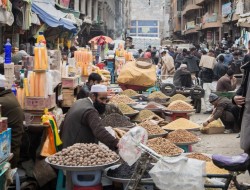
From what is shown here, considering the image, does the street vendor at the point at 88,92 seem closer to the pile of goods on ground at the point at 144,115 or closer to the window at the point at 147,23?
the pile of goods on ground at the point at 144,115

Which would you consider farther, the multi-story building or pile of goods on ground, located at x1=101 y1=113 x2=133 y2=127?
the multi-story building

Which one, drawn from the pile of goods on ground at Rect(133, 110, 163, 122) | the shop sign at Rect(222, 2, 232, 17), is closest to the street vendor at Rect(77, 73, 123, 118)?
→ the pile of goods on ground at Rect(133, 110, 163, 122)

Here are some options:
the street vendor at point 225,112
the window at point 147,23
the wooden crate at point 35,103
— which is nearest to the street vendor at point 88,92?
the wooden crate at point 35,103

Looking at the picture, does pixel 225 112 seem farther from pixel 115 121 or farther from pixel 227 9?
pixel 227 9

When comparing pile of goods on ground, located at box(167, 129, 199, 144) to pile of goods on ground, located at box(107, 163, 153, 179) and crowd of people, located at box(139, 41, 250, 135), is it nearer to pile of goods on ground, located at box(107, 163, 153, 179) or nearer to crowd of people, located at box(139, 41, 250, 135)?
crowd of people, located at box(139, 41, 250, 135)

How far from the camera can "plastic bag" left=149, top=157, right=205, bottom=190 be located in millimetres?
4078

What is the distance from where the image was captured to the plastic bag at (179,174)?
4.08m

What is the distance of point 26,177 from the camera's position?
620 centimetres

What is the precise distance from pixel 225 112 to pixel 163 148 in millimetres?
4997

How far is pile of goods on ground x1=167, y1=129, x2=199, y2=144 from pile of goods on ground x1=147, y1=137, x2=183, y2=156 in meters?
1.00

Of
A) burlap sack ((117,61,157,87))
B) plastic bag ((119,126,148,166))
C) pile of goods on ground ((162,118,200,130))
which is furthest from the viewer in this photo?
burlap sack ((117,61,157,87))

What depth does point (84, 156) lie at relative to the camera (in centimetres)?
496

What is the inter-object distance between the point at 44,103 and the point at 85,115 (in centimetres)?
174

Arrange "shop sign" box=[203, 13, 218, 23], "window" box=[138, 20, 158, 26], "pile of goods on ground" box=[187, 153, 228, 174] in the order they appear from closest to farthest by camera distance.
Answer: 1. "pile of goods on ground" box=[187, 153, 228, 174]
2. "shop sign" box=[203, 13, 218, 23]
3. "window" box=[138, 20, 158, 26]
